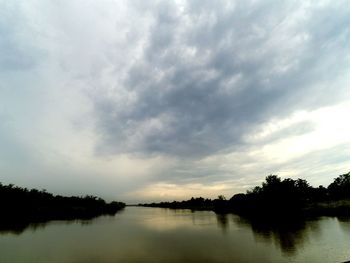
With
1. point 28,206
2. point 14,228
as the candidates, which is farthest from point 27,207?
point 14,228

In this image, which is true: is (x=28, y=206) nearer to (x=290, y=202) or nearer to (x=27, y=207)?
(x=27, y=207)

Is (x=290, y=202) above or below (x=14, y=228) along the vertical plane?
above

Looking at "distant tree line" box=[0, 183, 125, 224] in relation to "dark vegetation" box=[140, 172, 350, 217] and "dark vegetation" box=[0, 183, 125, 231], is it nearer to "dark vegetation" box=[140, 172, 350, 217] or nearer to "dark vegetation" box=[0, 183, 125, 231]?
"dark vegetation" box=[0, 183, 125, 231]

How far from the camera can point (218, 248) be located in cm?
2942

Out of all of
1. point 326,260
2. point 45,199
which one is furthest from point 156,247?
point 45,199

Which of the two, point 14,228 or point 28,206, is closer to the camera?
point 14,228

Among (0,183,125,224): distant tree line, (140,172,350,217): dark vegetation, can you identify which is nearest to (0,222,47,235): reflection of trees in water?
(0,183,125,224): distant tree line

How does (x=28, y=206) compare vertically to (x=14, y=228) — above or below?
above

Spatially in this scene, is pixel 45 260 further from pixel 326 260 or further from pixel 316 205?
pixel 316 205

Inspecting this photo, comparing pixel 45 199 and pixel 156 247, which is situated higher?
pixel 45 199

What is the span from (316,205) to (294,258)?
6684 centimetres

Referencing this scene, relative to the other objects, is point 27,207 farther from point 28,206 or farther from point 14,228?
point 14,228

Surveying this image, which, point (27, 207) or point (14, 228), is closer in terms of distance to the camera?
point (14, 228)

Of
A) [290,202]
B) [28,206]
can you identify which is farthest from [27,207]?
[290,202]
